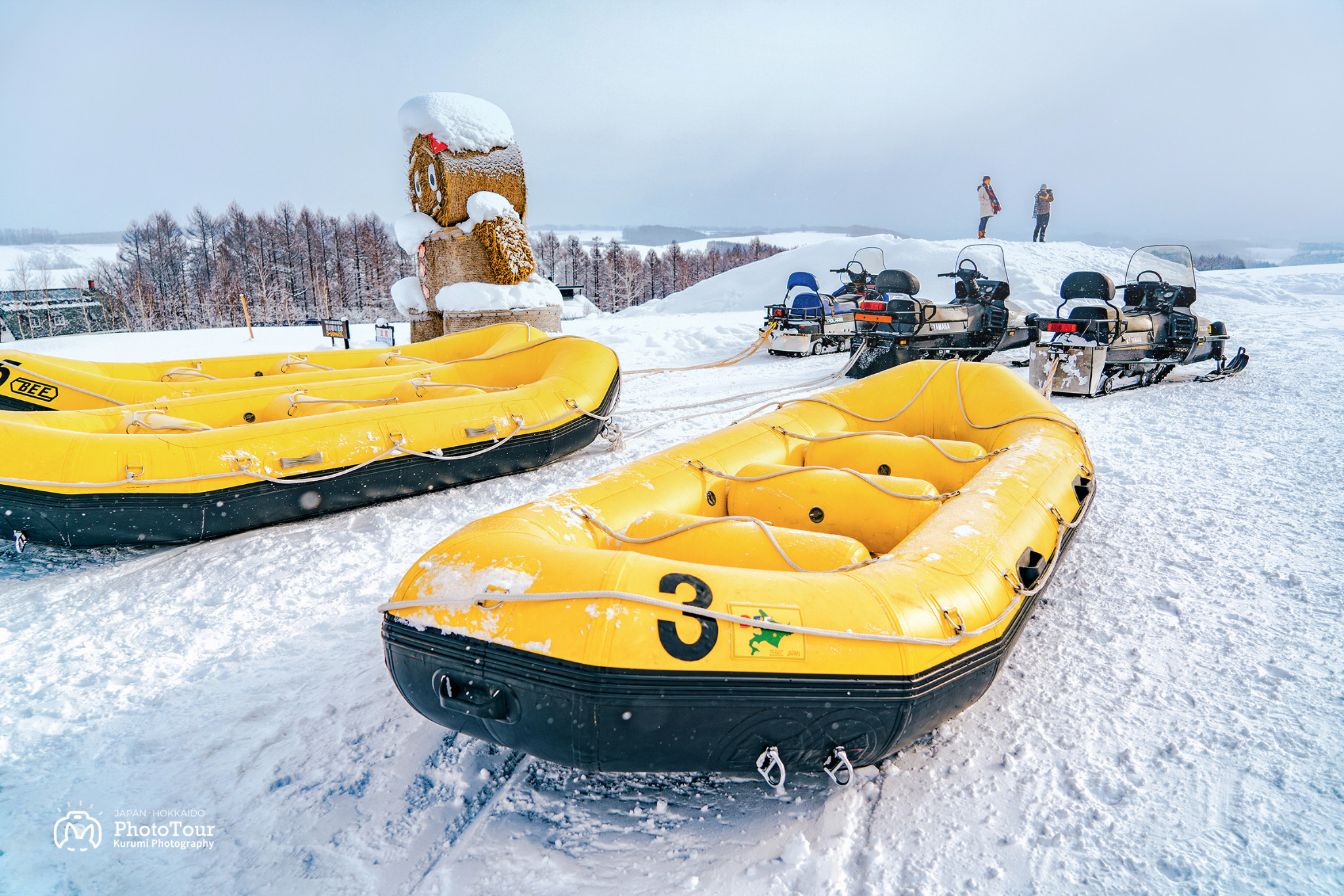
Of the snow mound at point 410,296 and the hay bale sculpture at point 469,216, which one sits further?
the snow mound at point 410,296

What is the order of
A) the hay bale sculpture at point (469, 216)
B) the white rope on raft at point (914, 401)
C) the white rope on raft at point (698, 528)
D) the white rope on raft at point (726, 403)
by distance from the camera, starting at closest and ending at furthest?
the white rope on raft at point (698, 528) → the white rope on raft at point (914, 401) → the white rope on raft at point (726, 403) → the hay bale sculpture at point (469, 216)

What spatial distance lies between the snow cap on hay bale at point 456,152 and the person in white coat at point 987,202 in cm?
859

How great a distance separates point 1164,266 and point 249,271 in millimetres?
36539

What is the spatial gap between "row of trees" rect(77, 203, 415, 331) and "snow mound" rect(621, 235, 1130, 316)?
19.3m

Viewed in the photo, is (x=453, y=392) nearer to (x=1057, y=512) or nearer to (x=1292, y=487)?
(x=1057, y=512)

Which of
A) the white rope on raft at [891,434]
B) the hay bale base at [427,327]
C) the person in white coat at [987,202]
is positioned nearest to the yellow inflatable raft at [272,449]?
the white rope on raft at [891,434]

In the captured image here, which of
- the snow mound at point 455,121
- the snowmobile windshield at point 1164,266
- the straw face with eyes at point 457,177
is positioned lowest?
the snowmobile windshield at point 1164,266

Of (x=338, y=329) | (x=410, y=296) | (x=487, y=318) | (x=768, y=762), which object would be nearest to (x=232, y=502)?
(x=768, y=762)

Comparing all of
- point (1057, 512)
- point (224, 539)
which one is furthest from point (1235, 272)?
point (224, 539)

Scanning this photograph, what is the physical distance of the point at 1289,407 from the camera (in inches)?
223

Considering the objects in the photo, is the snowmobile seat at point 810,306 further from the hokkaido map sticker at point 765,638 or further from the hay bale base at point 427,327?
the hokkaido map sticker at point 765,638

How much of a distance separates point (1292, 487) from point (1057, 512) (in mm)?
2379

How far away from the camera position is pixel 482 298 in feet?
27.1

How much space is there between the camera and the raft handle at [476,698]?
1.67m
